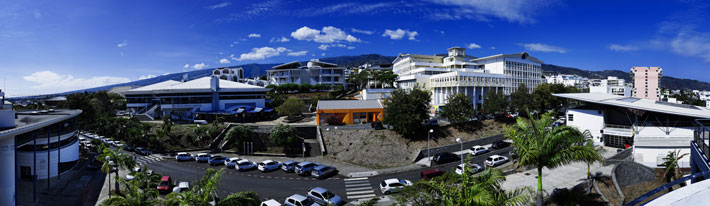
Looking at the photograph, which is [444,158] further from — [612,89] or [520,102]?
[612,89]

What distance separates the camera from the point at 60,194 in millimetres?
23656

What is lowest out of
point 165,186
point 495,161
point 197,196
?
point 165,186

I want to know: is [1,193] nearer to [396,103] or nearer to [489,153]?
[396,103]

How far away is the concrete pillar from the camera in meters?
17.2

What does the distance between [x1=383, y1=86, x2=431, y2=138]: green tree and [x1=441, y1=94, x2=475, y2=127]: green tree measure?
4575 mm

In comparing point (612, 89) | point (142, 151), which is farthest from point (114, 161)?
point (612, 89)

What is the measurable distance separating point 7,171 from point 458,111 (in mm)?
42033

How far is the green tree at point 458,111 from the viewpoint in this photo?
139ft

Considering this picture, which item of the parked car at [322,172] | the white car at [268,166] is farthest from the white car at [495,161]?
the white car at [268,166]

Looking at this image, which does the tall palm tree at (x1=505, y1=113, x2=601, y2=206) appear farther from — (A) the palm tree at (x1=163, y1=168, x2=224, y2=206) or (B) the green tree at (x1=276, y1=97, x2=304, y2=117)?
(B) the green tree at (x1=276, y1=97, x2=304, y2=117)

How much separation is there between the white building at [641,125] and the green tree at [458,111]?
11.7 metres

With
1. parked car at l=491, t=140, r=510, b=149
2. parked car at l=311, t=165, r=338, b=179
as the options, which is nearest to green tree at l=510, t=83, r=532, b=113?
parked car at l=491, t=140, r=510, b=149

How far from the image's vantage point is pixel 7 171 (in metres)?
17.5

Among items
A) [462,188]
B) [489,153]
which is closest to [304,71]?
[489,153]
